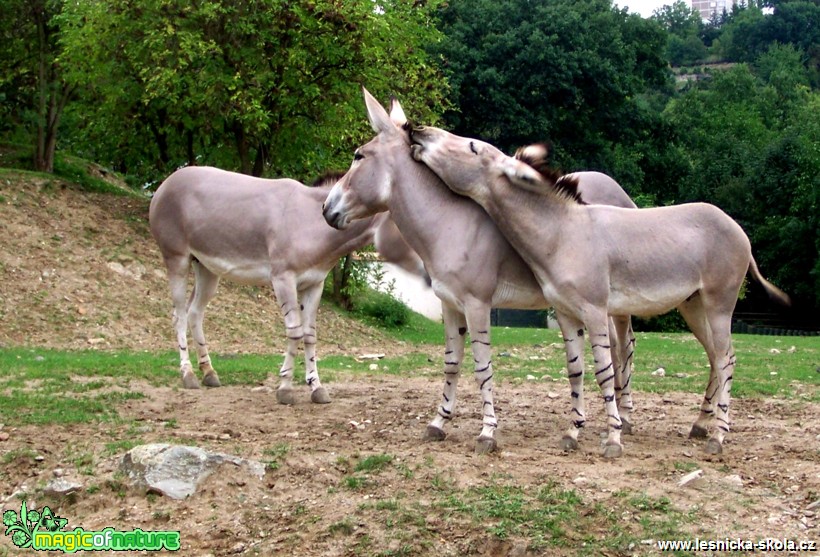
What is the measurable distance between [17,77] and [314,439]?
20372 millimetres

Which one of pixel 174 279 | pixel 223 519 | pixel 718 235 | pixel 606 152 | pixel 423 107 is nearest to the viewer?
pixel 223 519

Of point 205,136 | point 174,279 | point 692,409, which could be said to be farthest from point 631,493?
point 205,136

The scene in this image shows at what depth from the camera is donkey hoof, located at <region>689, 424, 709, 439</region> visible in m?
10.1

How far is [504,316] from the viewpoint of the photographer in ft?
125

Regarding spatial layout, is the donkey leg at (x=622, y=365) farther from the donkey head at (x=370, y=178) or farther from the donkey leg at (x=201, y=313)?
the donkey leg at (x=201, y=313)

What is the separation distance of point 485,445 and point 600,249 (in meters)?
2.04

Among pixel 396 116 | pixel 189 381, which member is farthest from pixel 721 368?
pixel 189 381

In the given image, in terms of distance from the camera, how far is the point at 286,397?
11.6 m

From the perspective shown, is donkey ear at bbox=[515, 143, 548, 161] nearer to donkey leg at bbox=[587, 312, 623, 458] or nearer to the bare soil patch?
donkey leg at bbox=[587, 312, 623, 458]

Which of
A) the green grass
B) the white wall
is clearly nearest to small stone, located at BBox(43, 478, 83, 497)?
the green grass

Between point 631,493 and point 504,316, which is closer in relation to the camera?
point 631,493

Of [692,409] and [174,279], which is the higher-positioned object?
[174,279]

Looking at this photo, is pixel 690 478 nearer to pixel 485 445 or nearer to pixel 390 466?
pixel 485 445

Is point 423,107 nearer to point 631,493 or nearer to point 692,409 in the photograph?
point 692,409
